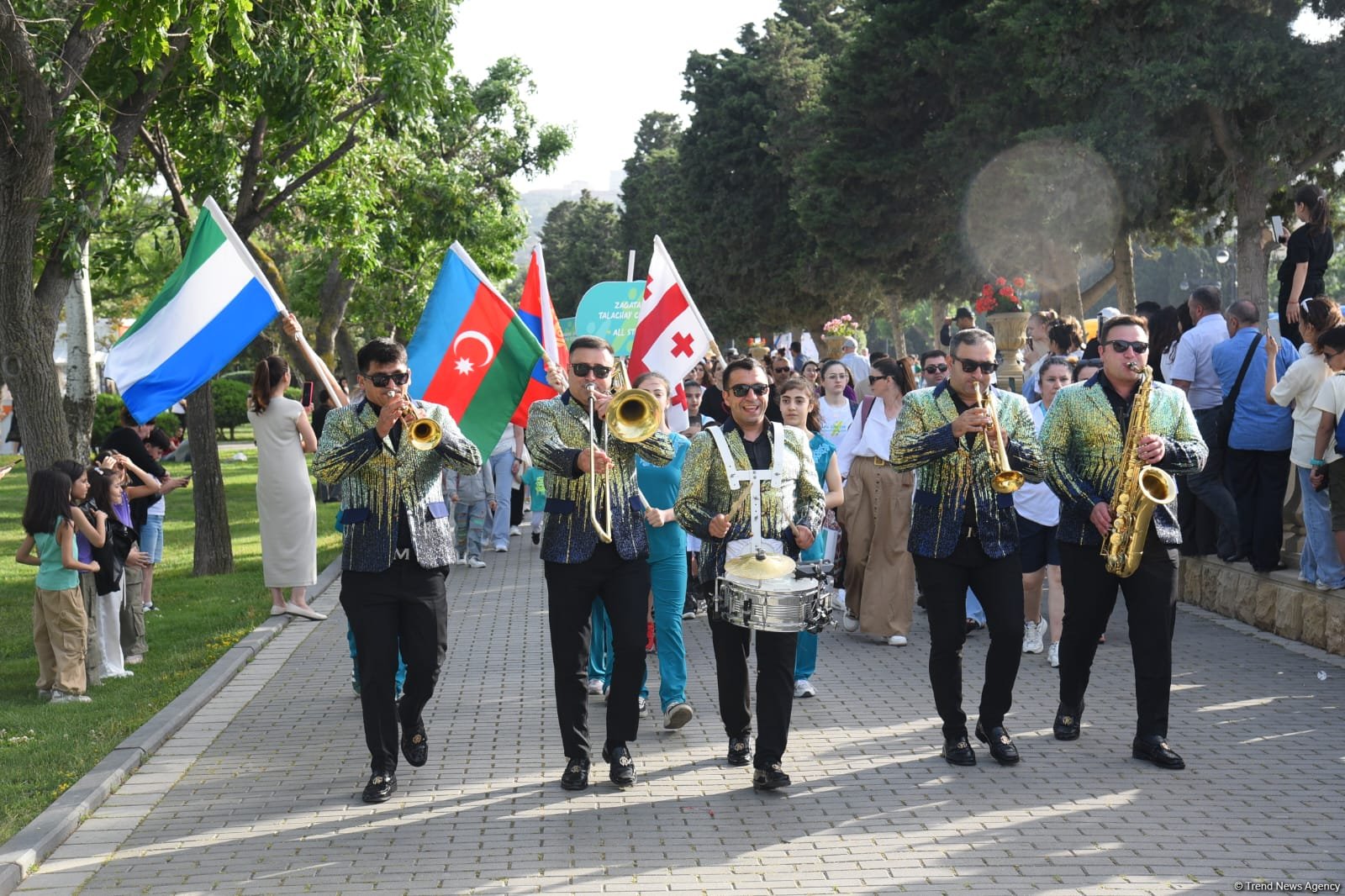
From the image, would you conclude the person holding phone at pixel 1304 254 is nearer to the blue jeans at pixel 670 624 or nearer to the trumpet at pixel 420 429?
the blue jeans at pixel 670 624

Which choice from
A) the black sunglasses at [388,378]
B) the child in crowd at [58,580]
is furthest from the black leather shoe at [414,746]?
the child in crowd at [58,580]

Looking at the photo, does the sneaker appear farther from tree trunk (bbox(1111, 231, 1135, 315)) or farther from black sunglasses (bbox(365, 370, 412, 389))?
tree trunk (bbox(1111, 231, 1135, 315))

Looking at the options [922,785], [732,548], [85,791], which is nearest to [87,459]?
[85,791]

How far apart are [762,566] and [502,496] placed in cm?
1134

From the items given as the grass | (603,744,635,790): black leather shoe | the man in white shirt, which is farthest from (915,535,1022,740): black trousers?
the man in white shirt

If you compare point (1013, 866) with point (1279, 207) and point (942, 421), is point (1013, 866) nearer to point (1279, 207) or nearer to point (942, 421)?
point (942, 421)

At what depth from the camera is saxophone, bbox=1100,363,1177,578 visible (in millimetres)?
6789

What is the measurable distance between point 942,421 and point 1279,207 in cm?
3088

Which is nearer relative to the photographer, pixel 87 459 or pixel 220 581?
pixel 87 459

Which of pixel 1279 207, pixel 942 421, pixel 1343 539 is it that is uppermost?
pixel 1279 207

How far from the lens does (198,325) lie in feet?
25.9

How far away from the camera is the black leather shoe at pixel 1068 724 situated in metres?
7.54

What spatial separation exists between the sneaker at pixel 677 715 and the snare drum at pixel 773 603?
1.49 meters

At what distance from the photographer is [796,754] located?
743cm
